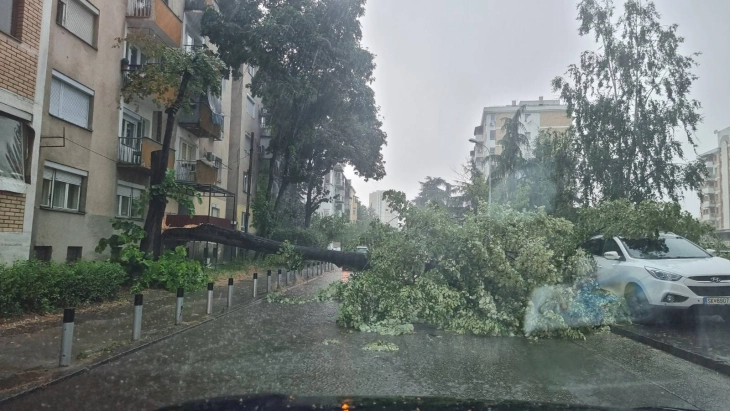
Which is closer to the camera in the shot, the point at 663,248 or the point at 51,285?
the point at 51,285

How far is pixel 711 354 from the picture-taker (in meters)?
7.77

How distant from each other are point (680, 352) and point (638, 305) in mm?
2473

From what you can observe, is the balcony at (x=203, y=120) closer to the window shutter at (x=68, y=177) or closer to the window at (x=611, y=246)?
the window shutter at (x=68, y=177)

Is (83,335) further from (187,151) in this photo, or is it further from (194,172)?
(187,151)

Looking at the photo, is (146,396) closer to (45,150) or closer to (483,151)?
(45,150)

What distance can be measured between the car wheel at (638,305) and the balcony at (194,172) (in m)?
17.2

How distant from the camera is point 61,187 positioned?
15375 millimetres

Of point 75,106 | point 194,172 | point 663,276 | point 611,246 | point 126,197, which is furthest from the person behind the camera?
point 194,172

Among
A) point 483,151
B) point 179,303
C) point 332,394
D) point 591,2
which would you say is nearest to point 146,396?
point 332,394

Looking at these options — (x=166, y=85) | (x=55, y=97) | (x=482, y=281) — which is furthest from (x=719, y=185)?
(x=55, y=97)

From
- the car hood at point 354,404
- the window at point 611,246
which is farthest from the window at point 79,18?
the window at point 611,246

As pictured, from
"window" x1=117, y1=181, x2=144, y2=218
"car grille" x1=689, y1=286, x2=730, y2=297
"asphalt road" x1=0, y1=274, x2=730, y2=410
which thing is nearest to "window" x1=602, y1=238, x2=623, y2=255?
"car grille" x1=689, y1=286, x2=730, y2=297

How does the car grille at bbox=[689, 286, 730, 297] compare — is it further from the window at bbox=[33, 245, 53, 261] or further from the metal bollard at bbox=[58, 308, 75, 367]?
the window at bbox=[33, 245, 53, 261]

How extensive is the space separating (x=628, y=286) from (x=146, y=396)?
9.13 metres
